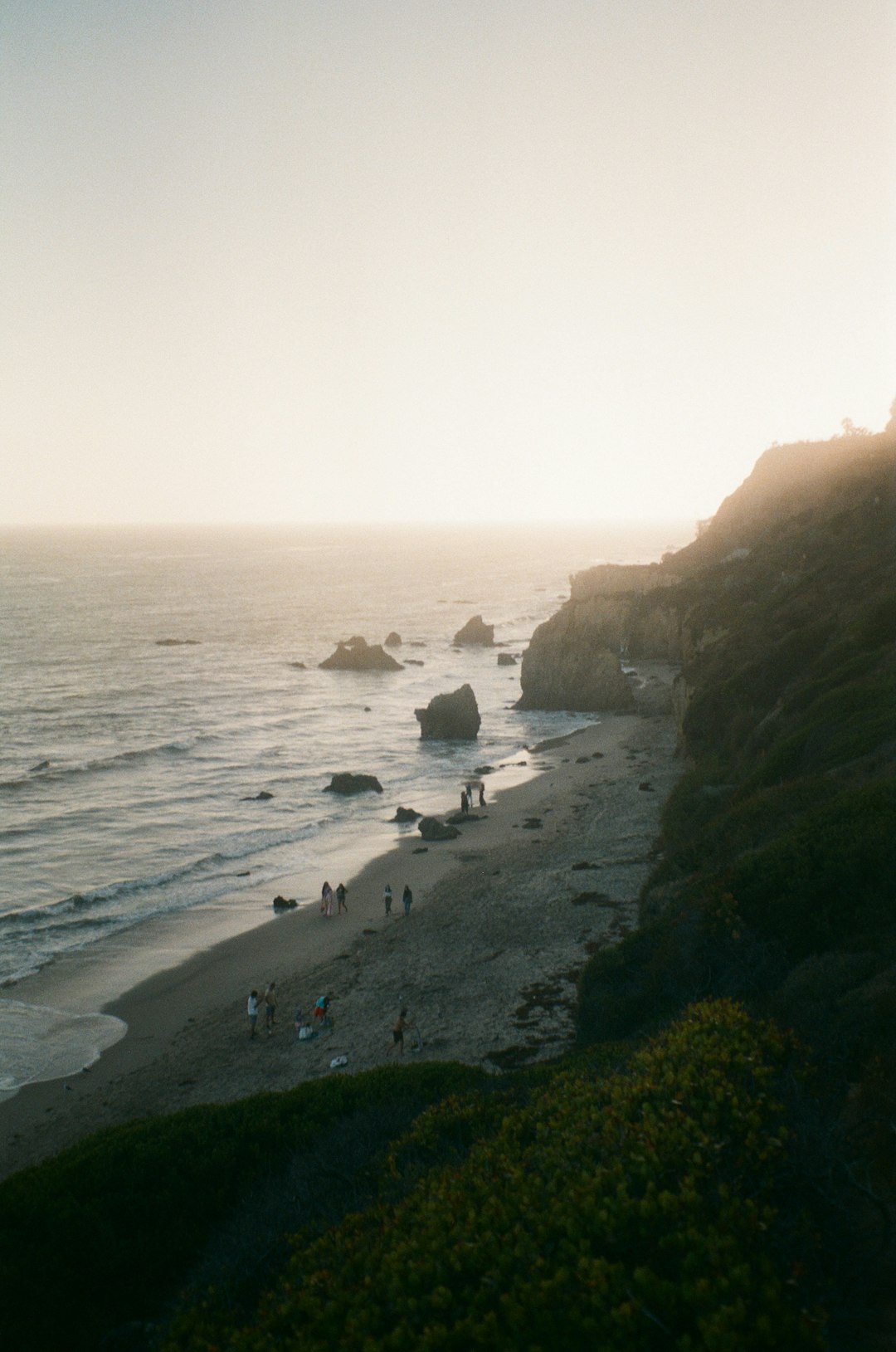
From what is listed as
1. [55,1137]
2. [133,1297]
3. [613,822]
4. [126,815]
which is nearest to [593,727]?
[613,822]

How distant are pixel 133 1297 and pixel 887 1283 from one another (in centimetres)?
788

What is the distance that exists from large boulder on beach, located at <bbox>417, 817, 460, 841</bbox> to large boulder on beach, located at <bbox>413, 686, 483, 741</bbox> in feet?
62.3

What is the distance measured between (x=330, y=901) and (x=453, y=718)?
1105 inches

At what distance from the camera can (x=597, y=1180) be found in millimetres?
7098

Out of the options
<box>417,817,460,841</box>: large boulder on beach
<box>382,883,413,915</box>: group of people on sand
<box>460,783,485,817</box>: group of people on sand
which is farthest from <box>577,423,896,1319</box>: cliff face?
<box>417,817,460,841</box>: large boulder on beach

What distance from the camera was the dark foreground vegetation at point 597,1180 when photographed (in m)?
6.20

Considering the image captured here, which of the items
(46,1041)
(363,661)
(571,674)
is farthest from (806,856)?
(363,661)

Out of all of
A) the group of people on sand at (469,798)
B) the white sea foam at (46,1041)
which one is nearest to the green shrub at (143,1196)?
the white sea foam at (46,1041)

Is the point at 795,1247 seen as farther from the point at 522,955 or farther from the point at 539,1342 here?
the point at 522,955

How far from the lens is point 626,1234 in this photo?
21.5 feet

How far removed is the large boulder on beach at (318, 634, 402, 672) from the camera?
87.8 metres

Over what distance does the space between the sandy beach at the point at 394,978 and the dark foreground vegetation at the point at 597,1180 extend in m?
5.60

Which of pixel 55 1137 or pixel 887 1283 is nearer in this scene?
pixel 887 1283

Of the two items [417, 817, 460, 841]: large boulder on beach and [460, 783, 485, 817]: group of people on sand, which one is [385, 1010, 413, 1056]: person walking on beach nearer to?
[417, 817, 460, 841]: large boulder on beach
